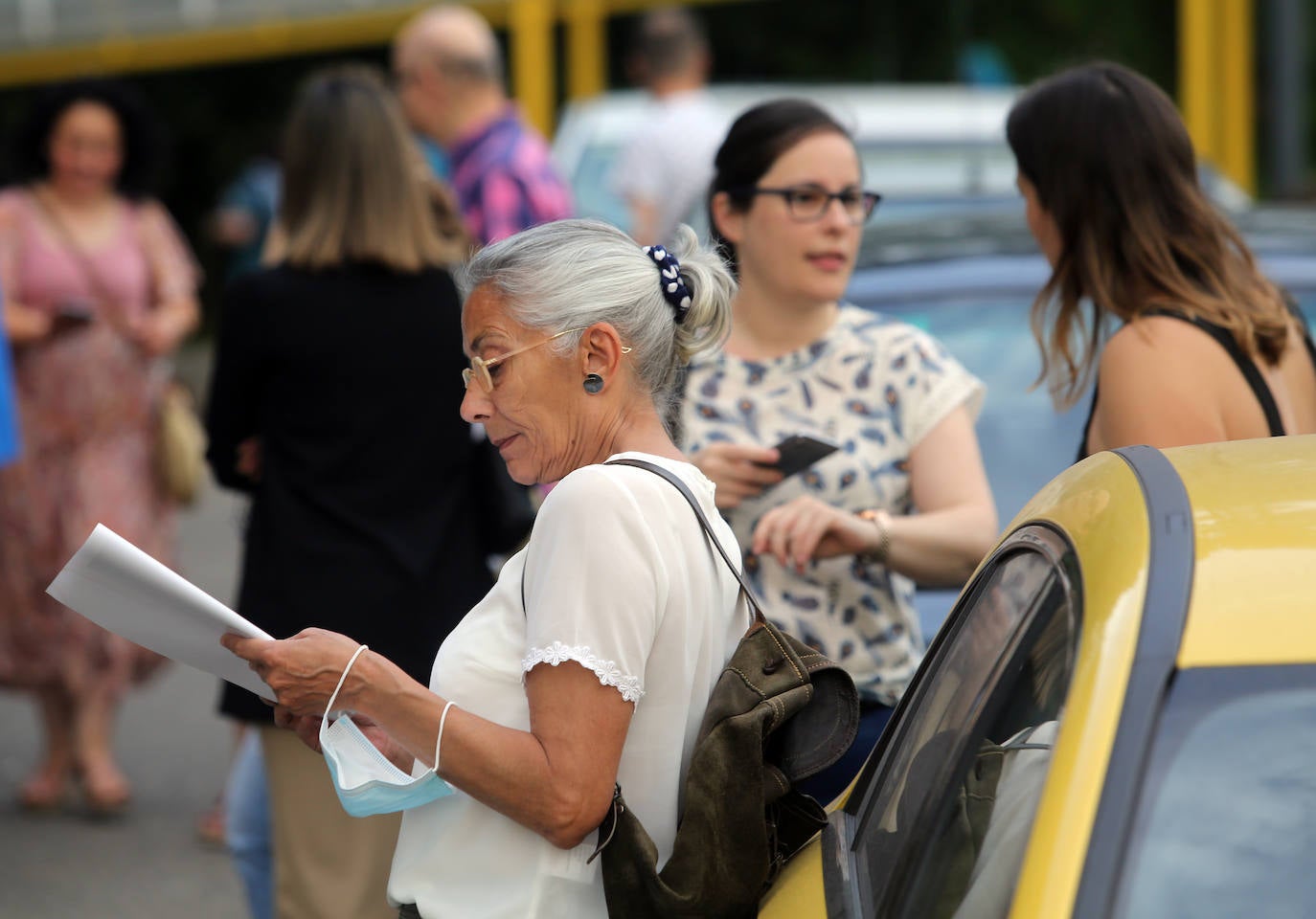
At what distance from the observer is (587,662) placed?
197cm

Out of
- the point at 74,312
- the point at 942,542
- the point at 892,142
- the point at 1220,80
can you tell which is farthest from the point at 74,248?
the point at 1220,80

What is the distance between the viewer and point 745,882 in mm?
2113

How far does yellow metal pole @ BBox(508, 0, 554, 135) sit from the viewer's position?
50.2 feet

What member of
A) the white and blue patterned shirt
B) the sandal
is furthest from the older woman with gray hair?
the sandal

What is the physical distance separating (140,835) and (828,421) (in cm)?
309

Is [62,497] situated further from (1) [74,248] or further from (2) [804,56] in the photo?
(2) [804,56]

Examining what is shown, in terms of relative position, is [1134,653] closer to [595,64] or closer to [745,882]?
[745,882]

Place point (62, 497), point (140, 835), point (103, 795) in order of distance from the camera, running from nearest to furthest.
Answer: point (140, 835) → point (103, 795) → point (62, 497)

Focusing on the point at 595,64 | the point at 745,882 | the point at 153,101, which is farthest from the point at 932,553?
the point at 153,101

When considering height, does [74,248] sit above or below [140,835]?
above

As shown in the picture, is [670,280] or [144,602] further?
[670,280]

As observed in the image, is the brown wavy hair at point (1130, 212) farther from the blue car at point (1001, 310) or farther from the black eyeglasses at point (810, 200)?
the blue car at point (1001, 310)

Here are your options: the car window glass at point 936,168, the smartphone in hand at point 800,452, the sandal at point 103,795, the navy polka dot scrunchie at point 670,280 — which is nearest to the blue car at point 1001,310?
the smartphone in hand at point 800,452

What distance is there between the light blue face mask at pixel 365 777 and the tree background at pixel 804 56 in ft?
48.4
